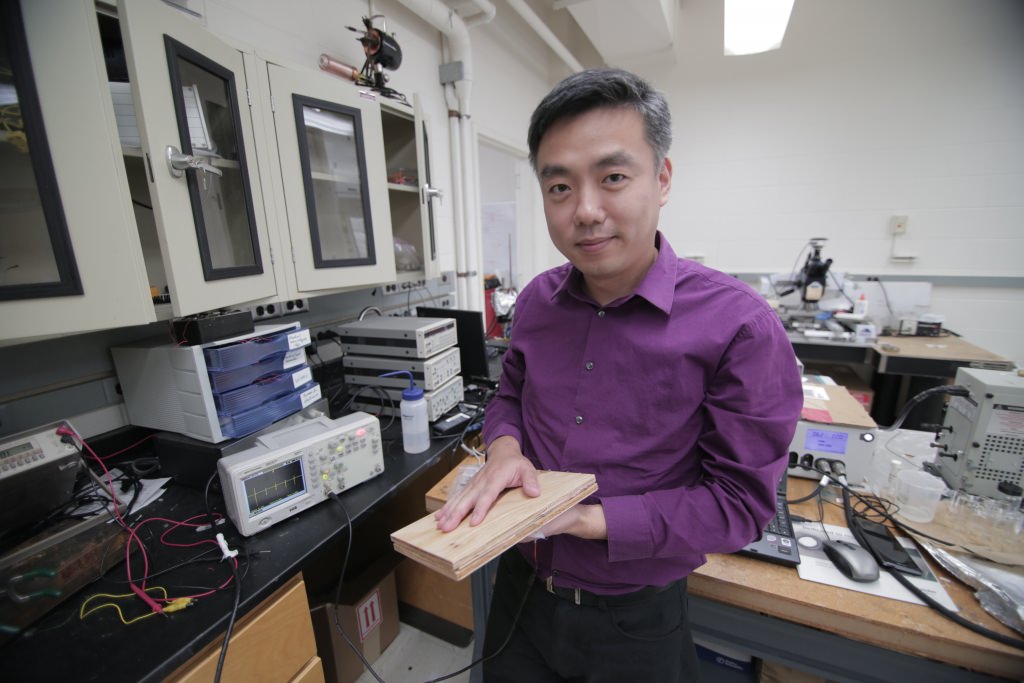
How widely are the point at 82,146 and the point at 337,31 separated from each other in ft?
4.87

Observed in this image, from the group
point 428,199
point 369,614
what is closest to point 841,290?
point 428,199

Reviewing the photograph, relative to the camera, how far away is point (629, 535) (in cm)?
72

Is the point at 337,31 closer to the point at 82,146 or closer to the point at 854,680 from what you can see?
the point at 82,146

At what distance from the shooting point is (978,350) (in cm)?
272

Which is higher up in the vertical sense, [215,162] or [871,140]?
[871,140]

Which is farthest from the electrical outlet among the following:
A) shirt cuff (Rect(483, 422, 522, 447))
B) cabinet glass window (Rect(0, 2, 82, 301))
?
cabinet glass window (Rect(0, 2, 82, 301))

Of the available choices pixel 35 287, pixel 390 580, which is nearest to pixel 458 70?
pixel 35 287

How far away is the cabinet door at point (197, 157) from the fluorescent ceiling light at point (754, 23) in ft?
9.15

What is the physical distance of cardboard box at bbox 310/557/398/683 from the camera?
1496mm

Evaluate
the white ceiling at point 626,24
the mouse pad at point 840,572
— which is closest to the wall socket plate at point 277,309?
the mouse pad at point 840,572

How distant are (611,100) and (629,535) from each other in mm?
764

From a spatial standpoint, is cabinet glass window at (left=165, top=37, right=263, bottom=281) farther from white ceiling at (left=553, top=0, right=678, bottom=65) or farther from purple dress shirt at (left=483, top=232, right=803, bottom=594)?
white ceiling at (left=553, top=0, right=678, bottom=65)

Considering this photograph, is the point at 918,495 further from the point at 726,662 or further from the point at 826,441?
the point at 726,662

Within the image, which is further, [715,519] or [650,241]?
[650,241]
